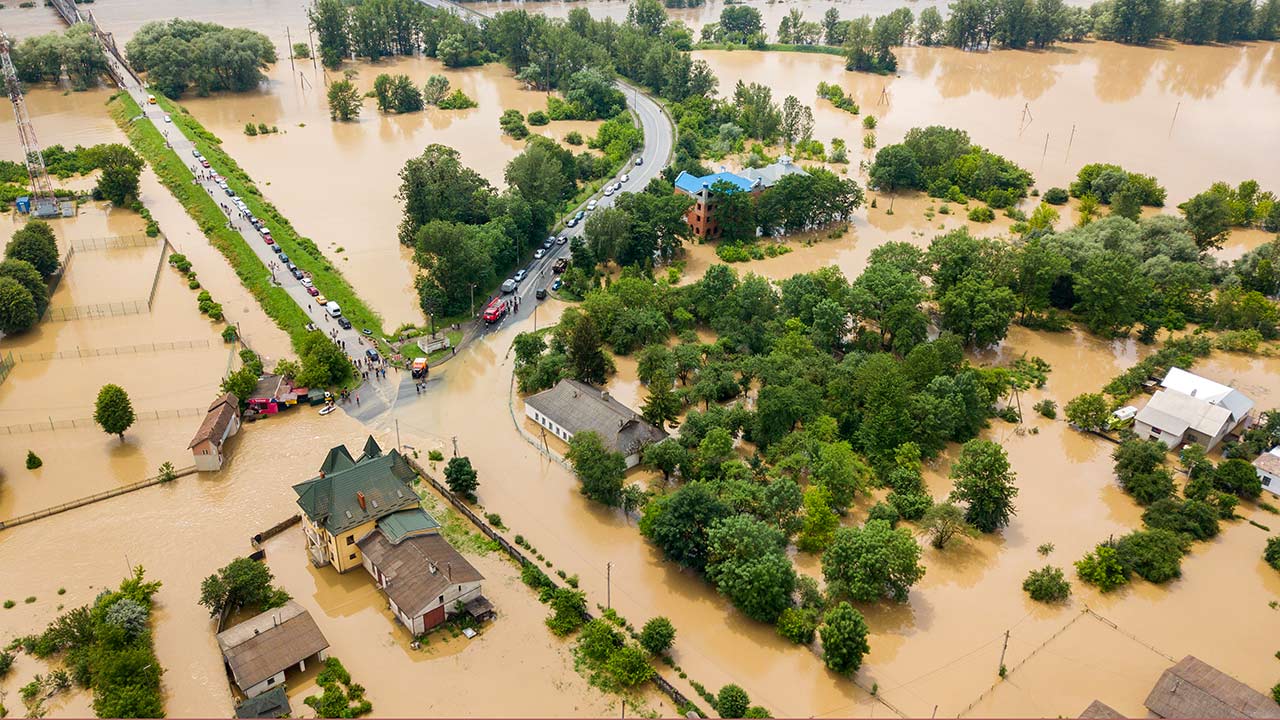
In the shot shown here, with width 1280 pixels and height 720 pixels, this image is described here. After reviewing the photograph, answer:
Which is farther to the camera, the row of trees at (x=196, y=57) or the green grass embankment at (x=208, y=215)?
the row of trees at (x=196, y=57)

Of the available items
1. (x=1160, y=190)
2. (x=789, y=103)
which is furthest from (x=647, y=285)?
(x=1160, y=190)

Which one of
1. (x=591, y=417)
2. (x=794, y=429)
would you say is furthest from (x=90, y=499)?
(x=794, y=429)

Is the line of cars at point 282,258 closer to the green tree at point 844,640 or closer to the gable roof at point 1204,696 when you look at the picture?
the green tree at point 844,640

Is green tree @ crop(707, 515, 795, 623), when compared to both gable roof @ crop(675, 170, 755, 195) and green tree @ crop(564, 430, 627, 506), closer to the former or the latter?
green tree @ crop(564, 430, 627, 506)

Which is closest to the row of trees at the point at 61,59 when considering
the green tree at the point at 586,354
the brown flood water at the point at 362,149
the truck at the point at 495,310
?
the brown flood water at the point at 362,149

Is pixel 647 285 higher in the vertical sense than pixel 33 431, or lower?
higher

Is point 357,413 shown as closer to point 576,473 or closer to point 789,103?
point 576,473
